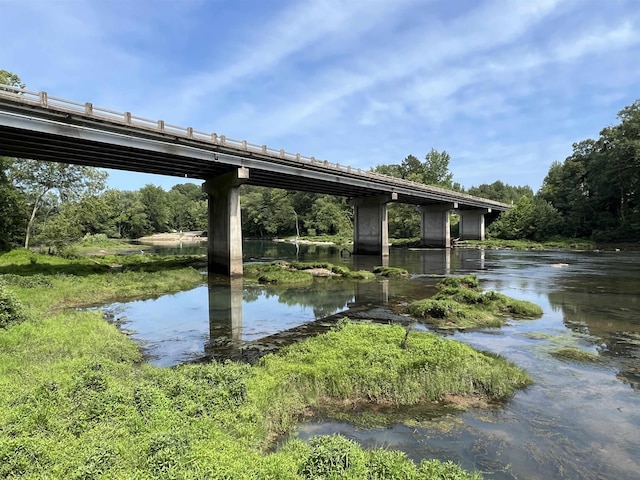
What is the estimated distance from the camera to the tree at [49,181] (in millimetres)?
42688

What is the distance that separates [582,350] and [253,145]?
99.1ft

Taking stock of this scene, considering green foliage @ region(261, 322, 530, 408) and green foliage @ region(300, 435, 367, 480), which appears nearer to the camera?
green foliage @ region(300, 435, 367, 480)

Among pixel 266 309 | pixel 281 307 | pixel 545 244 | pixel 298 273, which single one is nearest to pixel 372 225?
pixel 298 273

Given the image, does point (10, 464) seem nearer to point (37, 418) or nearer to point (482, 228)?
A: point (37, 418)

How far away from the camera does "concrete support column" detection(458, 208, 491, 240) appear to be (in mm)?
94938

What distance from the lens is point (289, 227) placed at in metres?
127

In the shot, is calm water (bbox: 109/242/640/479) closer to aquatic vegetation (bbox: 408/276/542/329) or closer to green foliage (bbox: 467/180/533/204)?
aquatic vegetation (bbox: 408/276/542/329)

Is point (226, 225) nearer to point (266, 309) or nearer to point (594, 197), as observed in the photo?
point (266, 309)

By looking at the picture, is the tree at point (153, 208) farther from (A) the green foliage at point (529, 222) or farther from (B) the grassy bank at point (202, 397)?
(B) the grassy bank at point (202, 397)

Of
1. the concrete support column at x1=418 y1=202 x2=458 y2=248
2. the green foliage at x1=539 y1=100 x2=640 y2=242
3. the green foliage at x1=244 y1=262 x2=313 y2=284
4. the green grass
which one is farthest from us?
the concrete support column at x1=418 y1=202 x2=458 y2=248

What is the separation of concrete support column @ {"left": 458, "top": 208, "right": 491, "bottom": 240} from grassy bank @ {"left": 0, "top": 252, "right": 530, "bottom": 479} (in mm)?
88481

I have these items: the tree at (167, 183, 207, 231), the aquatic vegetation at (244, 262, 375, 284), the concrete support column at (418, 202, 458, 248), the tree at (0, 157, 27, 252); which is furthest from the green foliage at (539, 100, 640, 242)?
the tree at (167, 183, 207, 231)

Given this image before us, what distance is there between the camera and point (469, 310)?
18922mm

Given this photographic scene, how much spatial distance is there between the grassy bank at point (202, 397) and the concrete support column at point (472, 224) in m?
88.5
